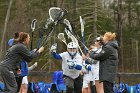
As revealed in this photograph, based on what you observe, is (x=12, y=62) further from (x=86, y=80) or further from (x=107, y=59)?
(x=86, y=80)

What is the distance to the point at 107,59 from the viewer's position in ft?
31.9

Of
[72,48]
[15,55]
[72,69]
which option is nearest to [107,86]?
[72,69]

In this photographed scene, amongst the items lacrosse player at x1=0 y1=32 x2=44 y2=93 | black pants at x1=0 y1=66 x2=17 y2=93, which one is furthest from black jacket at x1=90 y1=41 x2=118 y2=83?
black pants at x1=0 y1=66 x2=17 y2=93

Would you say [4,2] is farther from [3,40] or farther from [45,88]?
[45,88]

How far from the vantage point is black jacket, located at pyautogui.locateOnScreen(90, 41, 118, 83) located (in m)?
9.60

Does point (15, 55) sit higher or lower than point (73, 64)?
higher

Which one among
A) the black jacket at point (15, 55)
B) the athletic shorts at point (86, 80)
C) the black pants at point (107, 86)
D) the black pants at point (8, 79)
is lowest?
the athletic shorts at point (86, 80)

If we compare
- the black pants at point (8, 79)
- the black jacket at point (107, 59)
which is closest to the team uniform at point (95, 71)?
the black jacket at point (107, 59)

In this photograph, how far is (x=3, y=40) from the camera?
2517cm

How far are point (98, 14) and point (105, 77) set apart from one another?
15.6 m

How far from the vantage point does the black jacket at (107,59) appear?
9602mm

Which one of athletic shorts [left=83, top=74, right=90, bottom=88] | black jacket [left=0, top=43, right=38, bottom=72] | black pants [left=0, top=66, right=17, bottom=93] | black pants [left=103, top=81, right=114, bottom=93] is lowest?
athletic shorts [left=83, top=74, right=90, bottom=88]

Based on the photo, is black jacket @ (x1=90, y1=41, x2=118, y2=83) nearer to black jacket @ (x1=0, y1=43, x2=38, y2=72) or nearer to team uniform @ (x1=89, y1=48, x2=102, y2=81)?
team uniform @ (x1=89, y1=48, x2=102, y2=81)

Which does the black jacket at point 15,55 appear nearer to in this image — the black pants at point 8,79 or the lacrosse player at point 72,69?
the black pants at point 8,79
